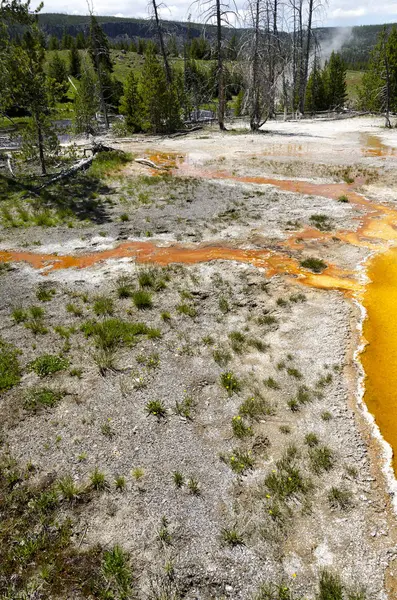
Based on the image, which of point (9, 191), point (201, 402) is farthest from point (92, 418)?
point (9, 191)

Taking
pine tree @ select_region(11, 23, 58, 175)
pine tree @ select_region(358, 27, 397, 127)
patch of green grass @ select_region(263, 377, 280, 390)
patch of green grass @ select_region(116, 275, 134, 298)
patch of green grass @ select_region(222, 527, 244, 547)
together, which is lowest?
patch of green grass @ select_region(222, 527, 244, 547)

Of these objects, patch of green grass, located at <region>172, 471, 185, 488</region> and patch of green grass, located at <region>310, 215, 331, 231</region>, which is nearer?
patch of green grass, located at <region>172, 471, 185, 488</region>

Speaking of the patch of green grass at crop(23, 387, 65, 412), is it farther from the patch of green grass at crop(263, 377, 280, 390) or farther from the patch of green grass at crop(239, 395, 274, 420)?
the patch of green grass at crop(263, 377, 280, 390)

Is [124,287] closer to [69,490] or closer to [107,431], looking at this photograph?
[107,431]

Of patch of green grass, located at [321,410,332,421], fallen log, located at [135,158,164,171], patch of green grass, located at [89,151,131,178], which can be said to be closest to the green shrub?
patch of green grass, located at [321,410,332,421]

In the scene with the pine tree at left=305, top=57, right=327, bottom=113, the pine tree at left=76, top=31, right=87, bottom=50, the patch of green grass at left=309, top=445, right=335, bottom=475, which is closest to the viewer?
the patch of green grass at left=309, top=445, right=335, bottom=475

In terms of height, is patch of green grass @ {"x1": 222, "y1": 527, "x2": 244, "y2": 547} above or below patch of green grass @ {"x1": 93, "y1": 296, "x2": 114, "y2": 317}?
below

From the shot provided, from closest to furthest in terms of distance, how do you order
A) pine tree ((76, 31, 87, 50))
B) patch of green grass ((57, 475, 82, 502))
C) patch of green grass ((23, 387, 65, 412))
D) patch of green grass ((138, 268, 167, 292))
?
patch of green grass ((57, 475, 82, 502)), patch of green grass ((23, 387, 65, 412)), patch of green grass ((138, 268, 167, 292)), pine tree ((76, 31, 87, 50))

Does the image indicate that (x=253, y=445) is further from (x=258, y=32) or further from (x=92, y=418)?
(x=258, y=32)
